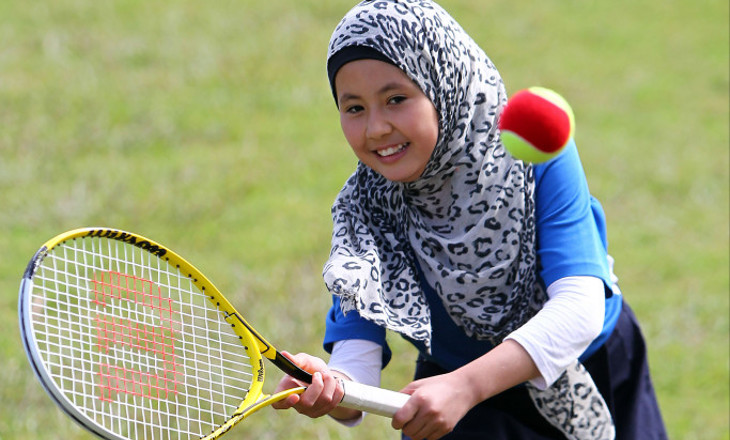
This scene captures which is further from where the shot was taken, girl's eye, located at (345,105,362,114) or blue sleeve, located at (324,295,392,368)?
blue sleeve, located at (324,295,392,368)

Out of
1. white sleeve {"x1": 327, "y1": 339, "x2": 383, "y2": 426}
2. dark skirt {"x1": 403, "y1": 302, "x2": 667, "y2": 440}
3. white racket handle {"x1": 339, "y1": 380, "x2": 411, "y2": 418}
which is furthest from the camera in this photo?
dark skirt {"x1": 403, "y1": 302, "x2": 667, "y2": 440}

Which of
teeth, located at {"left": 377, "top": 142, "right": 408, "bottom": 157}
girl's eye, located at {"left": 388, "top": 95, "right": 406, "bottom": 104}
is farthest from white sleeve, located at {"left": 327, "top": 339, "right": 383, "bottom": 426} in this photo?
girl's eye, located at {"left": 388, "top": 95, "right": 406, "bottom": 104}

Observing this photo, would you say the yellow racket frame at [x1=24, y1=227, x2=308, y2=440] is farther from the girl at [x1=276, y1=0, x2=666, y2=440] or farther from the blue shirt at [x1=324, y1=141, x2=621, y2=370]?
the blue shirt at [x1=324, y1=141, x2=621, y2=370]

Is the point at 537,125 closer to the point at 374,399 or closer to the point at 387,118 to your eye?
the point at 387,118

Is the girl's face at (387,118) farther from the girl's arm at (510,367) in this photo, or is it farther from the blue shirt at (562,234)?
the girl's arm at (510,367)

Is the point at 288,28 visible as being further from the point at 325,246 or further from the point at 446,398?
the point at 446,398

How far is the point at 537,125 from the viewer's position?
2.33 meters

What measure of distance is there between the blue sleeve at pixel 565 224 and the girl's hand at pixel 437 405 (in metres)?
0.36

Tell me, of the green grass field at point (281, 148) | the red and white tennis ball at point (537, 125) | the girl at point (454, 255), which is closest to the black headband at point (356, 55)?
the girl at point (454, 255)

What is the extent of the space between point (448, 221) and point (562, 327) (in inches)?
15.8

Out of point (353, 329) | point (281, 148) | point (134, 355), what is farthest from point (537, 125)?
point (281, 148)

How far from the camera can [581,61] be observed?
29.0ft

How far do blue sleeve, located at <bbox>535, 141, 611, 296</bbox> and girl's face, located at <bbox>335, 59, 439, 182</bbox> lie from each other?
307 mm

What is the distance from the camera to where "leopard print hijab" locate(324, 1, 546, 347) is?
2592 millimetres
